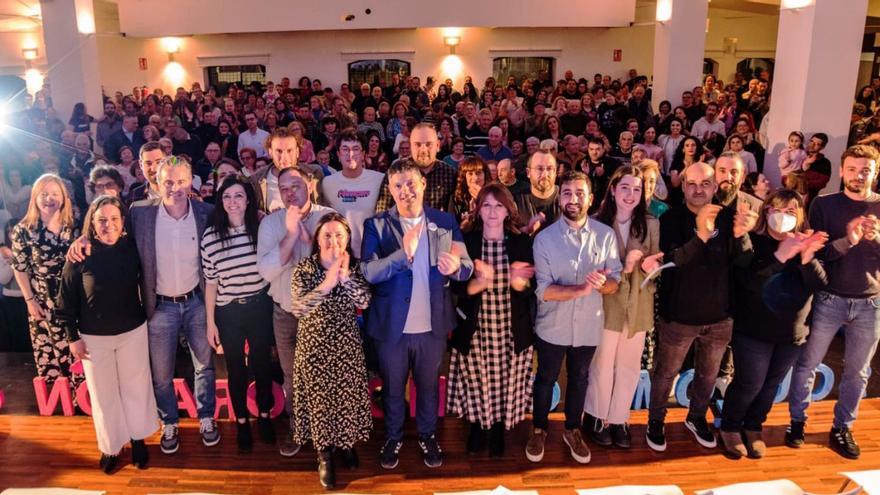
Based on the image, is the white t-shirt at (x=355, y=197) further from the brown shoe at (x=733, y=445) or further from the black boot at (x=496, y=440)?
the brown shoe at (x=733, y=445)

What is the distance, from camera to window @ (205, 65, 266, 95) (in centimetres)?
1397

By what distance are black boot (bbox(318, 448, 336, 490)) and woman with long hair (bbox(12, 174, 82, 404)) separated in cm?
154

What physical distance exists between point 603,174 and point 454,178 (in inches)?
78.7

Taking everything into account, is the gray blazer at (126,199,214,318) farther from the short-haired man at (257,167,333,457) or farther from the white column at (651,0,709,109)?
the white column at (651,0,709,109)

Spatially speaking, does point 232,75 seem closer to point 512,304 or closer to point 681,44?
point 681,44

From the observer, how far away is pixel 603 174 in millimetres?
5688

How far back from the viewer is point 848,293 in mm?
3213

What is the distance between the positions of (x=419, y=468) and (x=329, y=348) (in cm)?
85

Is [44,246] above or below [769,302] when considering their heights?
above

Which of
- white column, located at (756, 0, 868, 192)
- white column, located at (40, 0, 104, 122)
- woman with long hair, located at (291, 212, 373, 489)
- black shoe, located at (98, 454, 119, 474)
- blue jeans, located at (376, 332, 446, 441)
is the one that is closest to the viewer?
woman with long hair, located at (291, 212, 373, 489)

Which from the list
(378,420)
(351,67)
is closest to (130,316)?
(378,420)

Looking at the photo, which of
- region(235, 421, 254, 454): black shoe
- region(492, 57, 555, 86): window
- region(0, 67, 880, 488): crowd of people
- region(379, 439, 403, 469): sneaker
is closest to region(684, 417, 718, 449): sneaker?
region(0, 67, 880, 488): crowd of people

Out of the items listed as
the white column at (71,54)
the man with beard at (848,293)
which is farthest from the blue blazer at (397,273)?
the white column at (71,54)

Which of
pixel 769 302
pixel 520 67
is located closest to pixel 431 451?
pixel 769 302
